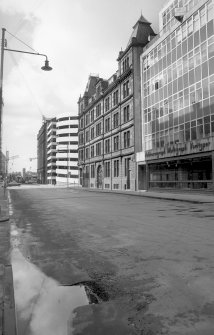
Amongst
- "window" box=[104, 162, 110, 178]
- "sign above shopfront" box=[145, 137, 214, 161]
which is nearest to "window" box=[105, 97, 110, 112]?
"window" box=[104, 162, 110, 178]

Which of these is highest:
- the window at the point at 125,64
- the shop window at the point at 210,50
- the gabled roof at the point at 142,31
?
the gabled roof at the point at 142,31

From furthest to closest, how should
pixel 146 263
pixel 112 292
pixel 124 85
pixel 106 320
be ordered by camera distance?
pixel 124 85 → pixel 146 263 → pixel 112 292 → pixel 106 320

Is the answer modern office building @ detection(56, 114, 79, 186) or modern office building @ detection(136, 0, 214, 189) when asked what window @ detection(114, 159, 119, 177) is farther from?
modern office building @ detection(56, 114, 79, 186)

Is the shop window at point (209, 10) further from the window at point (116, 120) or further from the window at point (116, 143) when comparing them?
the window at point (116, 143)

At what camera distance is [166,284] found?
15.3 feet

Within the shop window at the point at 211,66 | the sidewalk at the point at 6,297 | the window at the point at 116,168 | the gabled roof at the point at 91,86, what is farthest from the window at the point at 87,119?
the sidewalk at the point at 6,297

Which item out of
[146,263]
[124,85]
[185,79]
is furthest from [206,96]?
[146,263]

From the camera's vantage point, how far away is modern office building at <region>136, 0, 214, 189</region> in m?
28.9

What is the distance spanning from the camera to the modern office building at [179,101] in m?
28.9

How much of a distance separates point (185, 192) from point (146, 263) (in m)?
26.9

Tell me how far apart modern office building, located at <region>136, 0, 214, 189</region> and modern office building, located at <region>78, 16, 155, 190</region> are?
5.02ft

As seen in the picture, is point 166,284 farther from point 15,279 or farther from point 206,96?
point 206,96

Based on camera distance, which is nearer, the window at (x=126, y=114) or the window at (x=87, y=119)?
the window at (x=126, y=114)

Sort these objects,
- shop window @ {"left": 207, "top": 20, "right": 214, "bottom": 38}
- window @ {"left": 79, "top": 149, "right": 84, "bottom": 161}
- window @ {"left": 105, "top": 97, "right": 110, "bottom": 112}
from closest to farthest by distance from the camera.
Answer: shop window @ {"left": 207, "top": 20, "right": 214, "bottom": 38}
window @ {"left": 105, "top": 97, "right": 110, "bottom": 112}
window @ {"left": 79, "top": 149, "right": 84, "bottom": 161}
